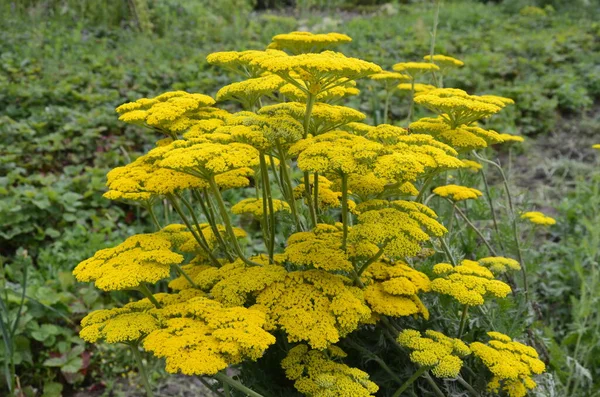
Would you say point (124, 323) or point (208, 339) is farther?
point (124, 323)

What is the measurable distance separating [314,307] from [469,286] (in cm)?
53

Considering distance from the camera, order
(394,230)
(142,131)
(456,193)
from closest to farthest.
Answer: (394,230), (456,193), (142,131)

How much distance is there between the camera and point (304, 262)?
164 centimetres

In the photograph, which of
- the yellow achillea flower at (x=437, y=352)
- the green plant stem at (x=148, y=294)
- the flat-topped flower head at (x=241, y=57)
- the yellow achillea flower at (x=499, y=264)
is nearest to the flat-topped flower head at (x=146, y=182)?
the green plant stem at (x=148, y=294)

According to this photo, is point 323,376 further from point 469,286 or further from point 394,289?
point 469,286

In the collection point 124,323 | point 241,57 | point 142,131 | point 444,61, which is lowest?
point 142,131

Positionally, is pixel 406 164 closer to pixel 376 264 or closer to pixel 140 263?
pixel 376 264

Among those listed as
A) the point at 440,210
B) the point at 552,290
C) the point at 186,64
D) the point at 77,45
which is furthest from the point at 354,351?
the point at 77,45

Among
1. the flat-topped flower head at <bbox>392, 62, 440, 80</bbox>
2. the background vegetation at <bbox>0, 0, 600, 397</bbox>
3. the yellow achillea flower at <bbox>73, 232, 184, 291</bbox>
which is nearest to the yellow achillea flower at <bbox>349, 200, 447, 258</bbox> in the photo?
the yellow achillea flower at <bbox>73, 232, 184, 291</bbox>

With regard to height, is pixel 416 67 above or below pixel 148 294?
above

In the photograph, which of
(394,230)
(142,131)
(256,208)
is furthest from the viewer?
(142,131)

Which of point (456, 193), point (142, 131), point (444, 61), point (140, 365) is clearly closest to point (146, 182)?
point (140, 365)

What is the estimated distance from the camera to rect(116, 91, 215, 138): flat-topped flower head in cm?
179

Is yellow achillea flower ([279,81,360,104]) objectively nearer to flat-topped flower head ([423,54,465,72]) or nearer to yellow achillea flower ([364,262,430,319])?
yellow achillea flower ([364,262,430,319])
